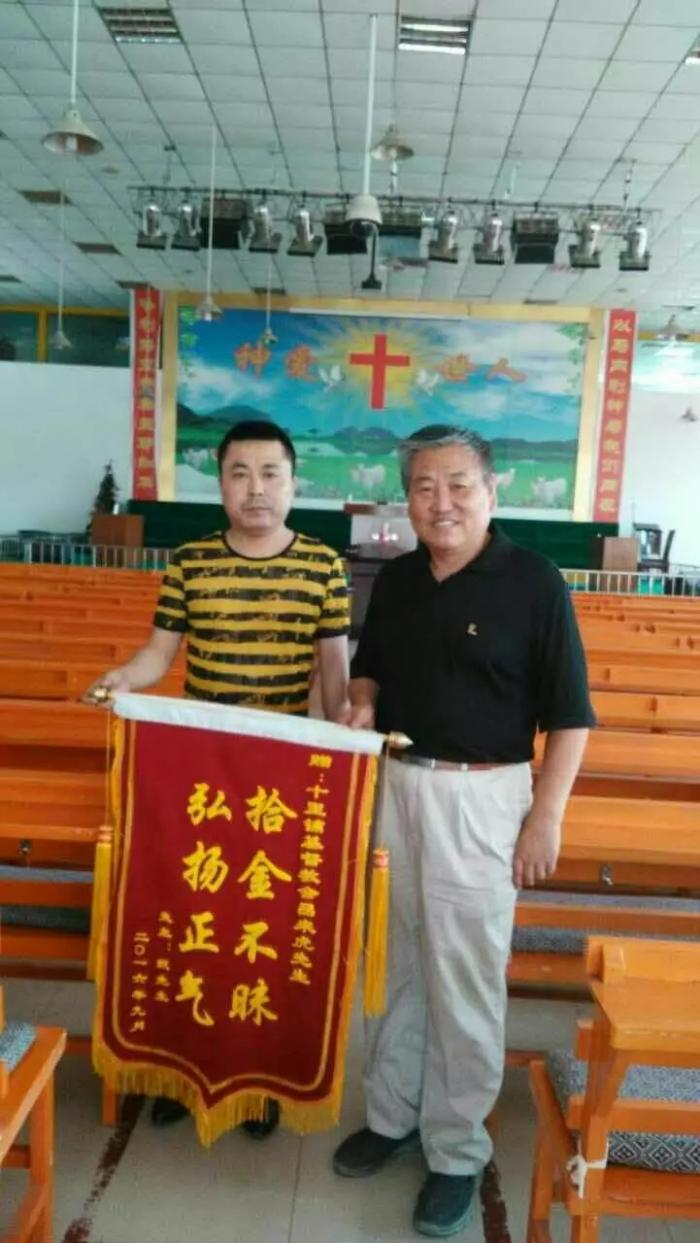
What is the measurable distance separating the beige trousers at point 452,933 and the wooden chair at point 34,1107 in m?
0.63

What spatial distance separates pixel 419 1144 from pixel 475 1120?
0.22 m

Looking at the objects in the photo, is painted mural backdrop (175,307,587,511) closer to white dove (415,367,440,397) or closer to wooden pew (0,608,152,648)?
white dove (415,367,440,397)

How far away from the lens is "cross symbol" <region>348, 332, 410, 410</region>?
498 inches

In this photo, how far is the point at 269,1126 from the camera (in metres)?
1.97

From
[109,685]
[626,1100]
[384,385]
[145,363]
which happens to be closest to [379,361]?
[384,385]

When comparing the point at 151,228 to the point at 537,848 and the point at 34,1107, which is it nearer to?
the point at 537,848

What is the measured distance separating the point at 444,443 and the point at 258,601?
48 cm

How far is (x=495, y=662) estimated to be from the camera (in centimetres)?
169

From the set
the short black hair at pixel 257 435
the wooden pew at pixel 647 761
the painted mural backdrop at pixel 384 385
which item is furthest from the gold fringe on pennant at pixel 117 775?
the painted mural backdrop at pixel 384 385

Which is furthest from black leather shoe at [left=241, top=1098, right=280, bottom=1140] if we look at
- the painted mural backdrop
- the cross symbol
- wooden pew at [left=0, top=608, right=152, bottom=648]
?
the cross symbol

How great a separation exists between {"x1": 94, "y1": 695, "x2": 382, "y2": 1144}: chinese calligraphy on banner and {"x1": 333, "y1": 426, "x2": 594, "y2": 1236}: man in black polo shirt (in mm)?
138

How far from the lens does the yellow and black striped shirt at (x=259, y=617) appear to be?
188 centimetres

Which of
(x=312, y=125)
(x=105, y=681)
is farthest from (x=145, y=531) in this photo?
(x=105, y=681)

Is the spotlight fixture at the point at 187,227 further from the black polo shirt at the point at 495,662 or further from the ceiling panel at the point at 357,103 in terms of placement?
the black polo shirt at the point at 495,662
